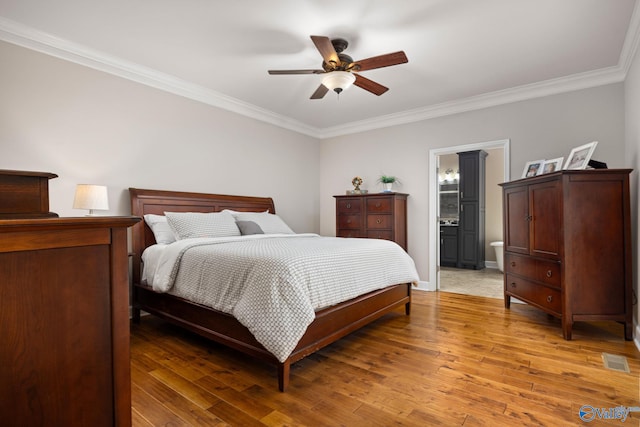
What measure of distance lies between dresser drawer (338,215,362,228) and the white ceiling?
176cm

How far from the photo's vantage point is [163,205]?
3.57 metres

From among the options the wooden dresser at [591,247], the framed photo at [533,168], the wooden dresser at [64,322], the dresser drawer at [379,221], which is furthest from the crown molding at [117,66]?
the wooden dresser at [591,247]

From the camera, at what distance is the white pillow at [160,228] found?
3.25m

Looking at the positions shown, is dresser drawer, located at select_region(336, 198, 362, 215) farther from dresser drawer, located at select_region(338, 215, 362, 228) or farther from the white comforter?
the white comforter

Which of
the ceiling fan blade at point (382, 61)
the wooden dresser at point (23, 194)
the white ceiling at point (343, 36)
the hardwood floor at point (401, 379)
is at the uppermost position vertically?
the white ceiling at point (343, 36)

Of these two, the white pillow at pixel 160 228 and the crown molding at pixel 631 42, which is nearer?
the crown molding at pixel 631 42

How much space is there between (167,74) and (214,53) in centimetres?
82

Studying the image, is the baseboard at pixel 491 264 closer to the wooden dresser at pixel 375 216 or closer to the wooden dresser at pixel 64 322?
the wooden dresser at pixel 375 216

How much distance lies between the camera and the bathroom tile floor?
14.8 ft

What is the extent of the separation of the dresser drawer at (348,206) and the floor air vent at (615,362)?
10.2 ft

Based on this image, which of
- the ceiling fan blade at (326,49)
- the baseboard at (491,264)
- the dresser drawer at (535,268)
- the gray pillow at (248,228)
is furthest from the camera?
the baseboard at (491,264)

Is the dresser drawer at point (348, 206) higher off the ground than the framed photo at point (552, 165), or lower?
lower

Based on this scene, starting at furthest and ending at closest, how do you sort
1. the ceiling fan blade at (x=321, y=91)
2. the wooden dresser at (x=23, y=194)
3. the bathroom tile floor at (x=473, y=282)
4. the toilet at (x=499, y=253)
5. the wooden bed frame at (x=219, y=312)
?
the toilet at (x=499, y=253) < the bathroom tile floor at (x=473, y=282) < the ceiling fan blade at (x=321, y=91) < the wooden bed frame at (x=219, y=312) < the wooden dresser at (x=23, y=194)

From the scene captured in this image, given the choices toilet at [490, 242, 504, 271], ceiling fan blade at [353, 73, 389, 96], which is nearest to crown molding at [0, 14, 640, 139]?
ceiling fan blade at [353, 73, 389, 96]
